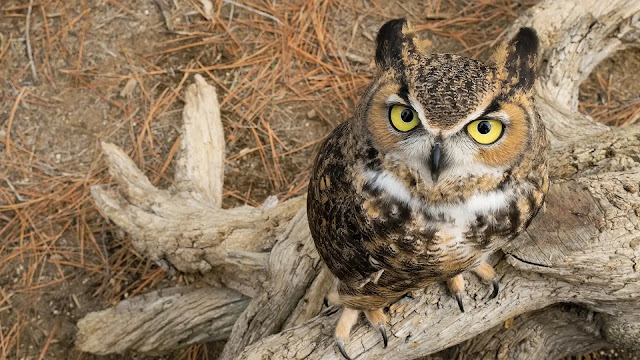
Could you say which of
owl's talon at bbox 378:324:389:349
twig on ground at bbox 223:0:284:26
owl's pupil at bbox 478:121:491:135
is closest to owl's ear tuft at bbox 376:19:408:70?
owl's pupil at bbox 478:121:491:135

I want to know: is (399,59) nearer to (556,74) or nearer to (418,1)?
(556,74)

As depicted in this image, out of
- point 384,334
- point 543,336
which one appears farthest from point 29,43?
point 543,336

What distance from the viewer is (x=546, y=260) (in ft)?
5.45

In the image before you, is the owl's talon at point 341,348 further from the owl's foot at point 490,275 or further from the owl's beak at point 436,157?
the owl's beak at point 436,157

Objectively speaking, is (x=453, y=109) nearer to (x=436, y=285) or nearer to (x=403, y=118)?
(x=403, y=118)

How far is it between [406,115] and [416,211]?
28 centimetres

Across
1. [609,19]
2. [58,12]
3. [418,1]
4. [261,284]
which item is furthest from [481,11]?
[58,12]

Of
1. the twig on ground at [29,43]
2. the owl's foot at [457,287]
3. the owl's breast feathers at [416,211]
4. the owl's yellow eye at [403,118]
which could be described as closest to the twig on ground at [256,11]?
the twig on ground at [29,43]

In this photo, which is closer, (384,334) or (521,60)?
(521,60)

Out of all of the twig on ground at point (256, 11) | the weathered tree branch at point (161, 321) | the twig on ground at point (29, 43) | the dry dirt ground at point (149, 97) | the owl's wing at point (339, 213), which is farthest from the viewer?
the twig on ground at point (256, 11)

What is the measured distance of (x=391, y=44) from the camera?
51.7 inches

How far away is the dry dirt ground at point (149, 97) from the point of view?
2588 mm

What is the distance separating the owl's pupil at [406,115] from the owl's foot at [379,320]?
81cm

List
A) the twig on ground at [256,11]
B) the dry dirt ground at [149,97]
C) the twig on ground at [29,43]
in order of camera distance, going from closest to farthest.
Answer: the dry dirt ground at [149,97], the twig on ground at [29,43], the twig on ground at [256,11]
